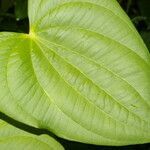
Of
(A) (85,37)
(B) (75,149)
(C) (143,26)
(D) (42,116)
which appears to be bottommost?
(B) (75,149)

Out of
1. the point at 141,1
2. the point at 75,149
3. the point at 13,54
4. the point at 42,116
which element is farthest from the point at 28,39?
the point at 141,1

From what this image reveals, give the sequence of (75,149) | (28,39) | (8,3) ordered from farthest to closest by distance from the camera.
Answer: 1. (8,3)
2. (75,149)
3. (28,39)

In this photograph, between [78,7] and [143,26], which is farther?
[143,26]

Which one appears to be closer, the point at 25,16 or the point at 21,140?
the point at 21,140

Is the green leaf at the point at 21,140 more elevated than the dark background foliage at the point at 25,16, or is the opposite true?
the dark background foliage at the point at 25,16

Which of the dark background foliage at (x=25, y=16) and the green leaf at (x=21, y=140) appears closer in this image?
the green leaf at (x=21, y=140)

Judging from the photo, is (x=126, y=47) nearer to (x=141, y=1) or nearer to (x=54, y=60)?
(x=54, y=60)

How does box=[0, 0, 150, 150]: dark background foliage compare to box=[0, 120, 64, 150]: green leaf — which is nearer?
box=[0, 120, 64, 150]: green leaf

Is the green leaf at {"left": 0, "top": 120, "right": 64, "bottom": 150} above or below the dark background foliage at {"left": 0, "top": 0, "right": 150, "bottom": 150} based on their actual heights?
below
